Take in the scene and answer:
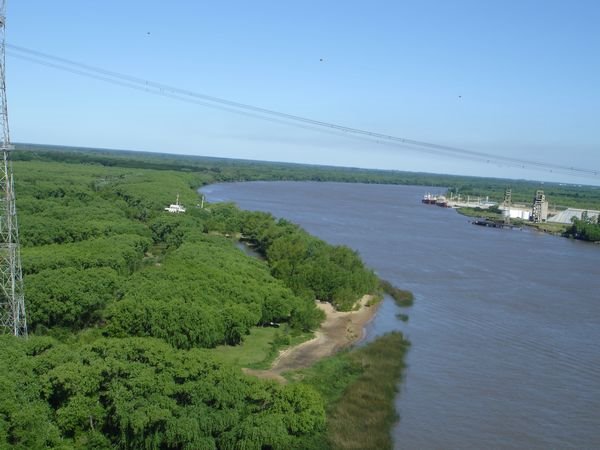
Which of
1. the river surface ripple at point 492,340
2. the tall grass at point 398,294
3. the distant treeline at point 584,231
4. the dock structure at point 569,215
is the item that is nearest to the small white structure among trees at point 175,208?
the river surface ripple at point 492,340

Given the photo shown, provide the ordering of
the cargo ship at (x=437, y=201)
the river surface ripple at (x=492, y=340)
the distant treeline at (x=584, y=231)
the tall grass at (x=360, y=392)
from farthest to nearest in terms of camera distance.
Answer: the cargo ship at (x=437, y=201) → the distant treeline at (x=584, y=231) → the river surface ripple at (x=492, y=340) → the tall grass at (x=360, y=392)

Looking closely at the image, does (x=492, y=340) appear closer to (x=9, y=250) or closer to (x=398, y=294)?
(x=398, y=294)

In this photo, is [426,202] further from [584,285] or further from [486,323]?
[486,323]

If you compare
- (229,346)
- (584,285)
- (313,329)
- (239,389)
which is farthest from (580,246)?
(239,389)

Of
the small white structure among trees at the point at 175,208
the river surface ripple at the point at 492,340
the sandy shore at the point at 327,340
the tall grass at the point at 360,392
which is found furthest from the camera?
the small white structure among trees at the point at 175,208

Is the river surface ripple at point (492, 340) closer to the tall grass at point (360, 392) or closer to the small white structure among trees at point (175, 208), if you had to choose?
the tall grass at point (360, 392)
